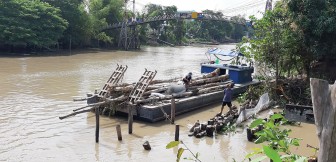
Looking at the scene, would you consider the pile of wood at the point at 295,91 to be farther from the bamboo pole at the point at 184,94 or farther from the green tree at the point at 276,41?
the bamboo pole at the point at 184,94

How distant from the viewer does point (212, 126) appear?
1025 centimetres

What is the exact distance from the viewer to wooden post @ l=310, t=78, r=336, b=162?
2.46 metres

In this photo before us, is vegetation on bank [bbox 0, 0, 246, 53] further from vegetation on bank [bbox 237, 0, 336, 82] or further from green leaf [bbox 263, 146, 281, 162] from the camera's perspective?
green leaf [bbox 263, 146, 281, 162]

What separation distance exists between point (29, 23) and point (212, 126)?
26.1 meters

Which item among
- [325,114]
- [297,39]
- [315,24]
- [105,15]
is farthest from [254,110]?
[105,15]

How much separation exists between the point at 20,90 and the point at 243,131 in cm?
1057

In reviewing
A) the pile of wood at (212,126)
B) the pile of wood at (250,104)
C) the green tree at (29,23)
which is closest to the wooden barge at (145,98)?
the pile of wood at (212,126)

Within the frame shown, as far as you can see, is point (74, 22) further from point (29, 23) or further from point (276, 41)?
point (276, 41)

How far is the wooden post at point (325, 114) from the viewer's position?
2461 millimetres

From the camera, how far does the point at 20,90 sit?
16.4 m

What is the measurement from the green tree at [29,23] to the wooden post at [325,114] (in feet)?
100

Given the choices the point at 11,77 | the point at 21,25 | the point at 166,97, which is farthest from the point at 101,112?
the point at 21,25

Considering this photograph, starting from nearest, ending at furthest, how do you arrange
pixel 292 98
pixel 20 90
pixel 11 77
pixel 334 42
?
pixel 334 42
pixel 292 98
pixel 20 90
pixel 11 77

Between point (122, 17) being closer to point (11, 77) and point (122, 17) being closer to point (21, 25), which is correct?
point (21, 25)
